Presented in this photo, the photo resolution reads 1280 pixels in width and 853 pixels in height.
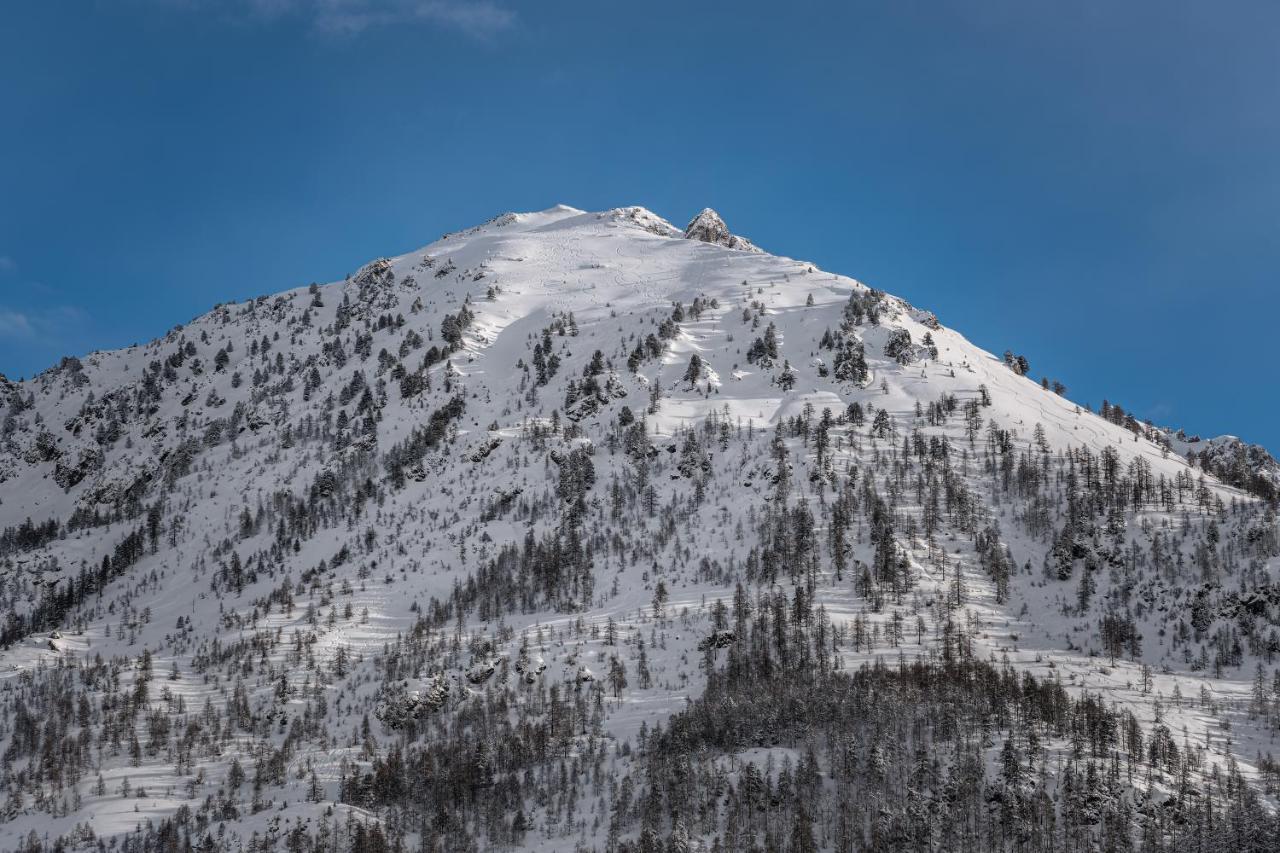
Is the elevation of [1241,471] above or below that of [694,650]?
above

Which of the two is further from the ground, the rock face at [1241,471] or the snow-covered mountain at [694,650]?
the rock face at [1241,471]

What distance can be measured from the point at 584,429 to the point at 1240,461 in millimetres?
123517

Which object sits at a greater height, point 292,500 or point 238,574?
point 292,500

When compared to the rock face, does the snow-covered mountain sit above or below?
below

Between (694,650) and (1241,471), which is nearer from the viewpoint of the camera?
(694,650)

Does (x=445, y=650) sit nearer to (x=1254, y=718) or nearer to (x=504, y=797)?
(x=504, y=797)

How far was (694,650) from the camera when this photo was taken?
13262cm

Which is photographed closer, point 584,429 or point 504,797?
point 504,797

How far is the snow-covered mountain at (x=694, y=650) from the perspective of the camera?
106m

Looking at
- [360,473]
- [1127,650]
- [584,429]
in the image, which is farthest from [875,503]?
[360,473]

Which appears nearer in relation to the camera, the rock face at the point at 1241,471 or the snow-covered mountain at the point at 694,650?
the snow-covered mountain at the point at 694,650

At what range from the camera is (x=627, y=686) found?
423ft

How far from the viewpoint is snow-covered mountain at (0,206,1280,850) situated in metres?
106

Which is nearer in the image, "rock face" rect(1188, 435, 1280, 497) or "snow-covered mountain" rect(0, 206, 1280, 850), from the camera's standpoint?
"snow-covered mountain" rect(0, 206, 1280, 850)
